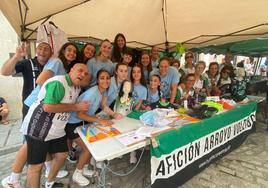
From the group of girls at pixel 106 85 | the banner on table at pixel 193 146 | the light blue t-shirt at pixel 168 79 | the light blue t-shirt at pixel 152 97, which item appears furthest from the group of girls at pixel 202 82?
the banner on table at pixel 193 146

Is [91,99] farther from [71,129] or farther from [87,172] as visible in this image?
[87,172]

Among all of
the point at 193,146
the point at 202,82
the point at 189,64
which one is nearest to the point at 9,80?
the point at 189,64

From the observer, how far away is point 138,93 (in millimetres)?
2508

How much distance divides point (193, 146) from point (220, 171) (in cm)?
76

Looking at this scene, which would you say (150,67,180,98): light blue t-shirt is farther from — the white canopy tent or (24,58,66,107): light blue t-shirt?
(24,58,66,107): light blue t-shirt

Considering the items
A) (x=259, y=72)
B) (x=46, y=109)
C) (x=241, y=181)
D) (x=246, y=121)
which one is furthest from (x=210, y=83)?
(x=259, y=72)

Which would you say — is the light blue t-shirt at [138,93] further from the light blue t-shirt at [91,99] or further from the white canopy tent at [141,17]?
the white canopy tent at [141,17]

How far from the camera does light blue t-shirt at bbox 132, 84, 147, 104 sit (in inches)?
98.4

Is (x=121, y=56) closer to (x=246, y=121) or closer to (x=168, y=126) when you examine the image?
(x=168, y=126)

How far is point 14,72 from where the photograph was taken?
203 cm

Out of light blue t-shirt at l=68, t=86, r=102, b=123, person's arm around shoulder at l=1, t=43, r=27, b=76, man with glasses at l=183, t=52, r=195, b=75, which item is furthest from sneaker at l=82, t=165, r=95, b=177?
man with glasses at l=183, t=52, r=195, b=75

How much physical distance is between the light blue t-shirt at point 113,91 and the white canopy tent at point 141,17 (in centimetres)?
117

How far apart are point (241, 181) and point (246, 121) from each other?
1159 millimetres

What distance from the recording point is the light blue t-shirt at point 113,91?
7.38 feet
